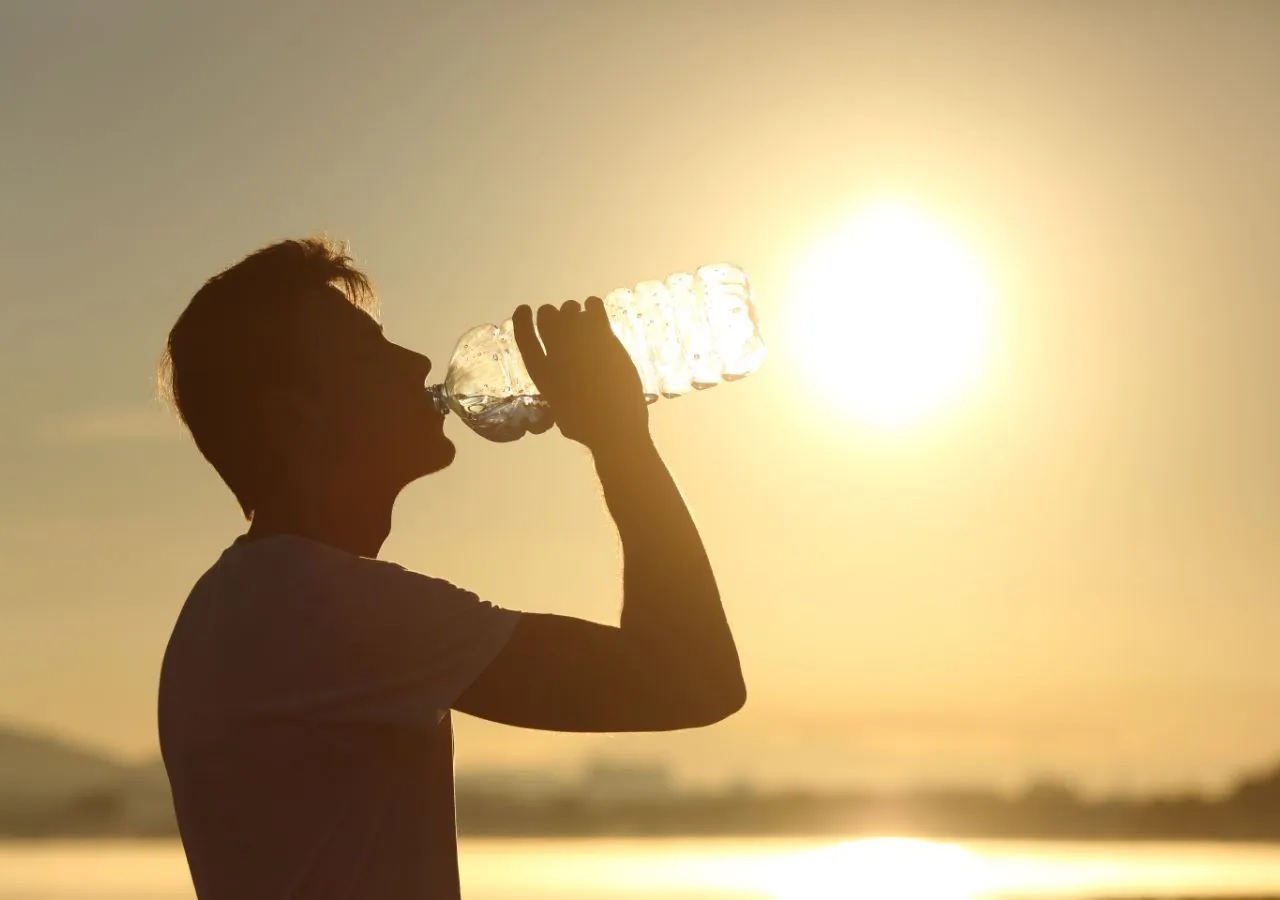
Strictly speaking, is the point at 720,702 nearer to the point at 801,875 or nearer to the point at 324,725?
the point at 324,725

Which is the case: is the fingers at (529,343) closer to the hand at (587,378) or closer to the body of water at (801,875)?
the hand at (587,378)

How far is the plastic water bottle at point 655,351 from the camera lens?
4.13m

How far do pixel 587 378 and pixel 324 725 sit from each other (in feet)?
2.12

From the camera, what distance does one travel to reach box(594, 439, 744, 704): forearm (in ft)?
8.86

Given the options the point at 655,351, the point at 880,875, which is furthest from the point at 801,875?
the point at 655,351

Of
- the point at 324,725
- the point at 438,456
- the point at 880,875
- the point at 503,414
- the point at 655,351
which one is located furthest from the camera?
the point at 880,875

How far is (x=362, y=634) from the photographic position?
8.19 feet

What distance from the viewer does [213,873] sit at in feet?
8.23

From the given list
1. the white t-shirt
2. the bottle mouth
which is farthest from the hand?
the bottle mouth

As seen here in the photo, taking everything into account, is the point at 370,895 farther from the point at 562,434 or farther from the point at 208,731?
the point at 562,434

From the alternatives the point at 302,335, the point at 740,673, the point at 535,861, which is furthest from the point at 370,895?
the point at 535,861

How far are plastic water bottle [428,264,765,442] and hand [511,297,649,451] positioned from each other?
94cm

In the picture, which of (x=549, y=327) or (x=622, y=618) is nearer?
(x=622, y=618)

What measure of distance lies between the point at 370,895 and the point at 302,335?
90cm
